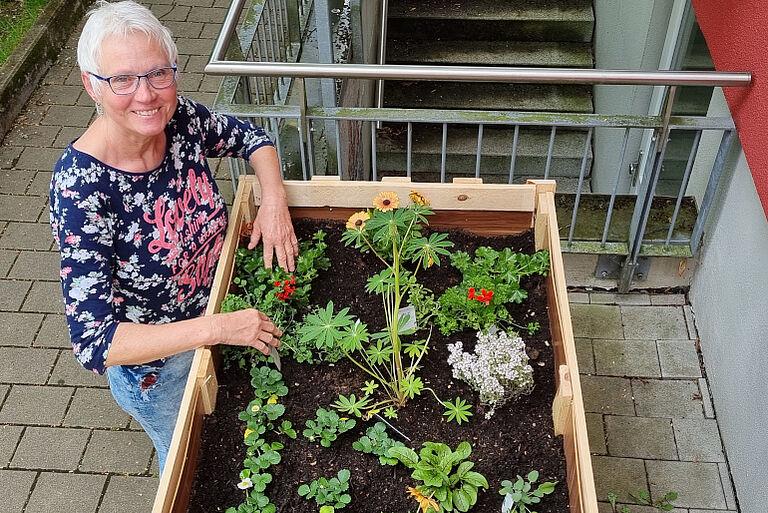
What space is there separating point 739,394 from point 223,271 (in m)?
2.09

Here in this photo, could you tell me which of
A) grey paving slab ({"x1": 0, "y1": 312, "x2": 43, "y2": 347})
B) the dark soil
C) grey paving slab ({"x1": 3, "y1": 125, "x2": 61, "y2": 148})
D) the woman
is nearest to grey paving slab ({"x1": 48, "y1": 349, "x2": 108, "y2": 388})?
grey paving slab ({"x1": 0, "y1": 312, "x2": 43, "y2": 347})

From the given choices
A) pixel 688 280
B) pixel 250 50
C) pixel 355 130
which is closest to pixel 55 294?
pixel 250 50

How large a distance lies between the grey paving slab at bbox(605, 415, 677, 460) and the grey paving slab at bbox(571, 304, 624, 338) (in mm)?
456

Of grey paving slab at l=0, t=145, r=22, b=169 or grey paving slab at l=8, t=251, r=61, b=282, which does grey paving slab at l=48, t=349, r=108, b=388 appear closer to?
grey paving slab at l=8, t=251, r=61, b=282

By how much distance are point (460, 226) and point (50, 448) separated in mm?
2072

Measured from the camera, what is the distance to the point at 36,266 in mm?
3953

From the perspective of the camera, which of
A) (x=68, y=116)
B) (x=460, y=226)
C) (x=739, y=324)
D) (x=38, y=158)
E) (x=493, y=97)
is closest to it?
(x=460, y=226)

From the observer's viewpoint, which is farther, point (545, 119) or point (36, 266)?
point (36, 266)

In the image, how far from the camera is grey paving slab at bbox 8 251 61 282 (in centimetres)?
390

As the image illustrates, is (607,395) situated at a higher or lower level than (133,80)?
lower

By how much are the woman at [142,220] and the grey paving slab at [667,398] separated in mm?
1833

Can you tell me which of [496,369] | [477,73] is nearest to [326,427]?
[496,369]

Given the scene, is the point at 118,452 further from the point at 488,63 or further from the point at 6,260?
the point at 488,63

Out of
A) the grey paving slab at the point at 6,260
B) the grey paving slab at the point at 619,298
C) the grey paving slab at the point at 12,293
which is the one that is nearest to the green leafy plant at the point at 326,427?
the grey paving slab at the point at 619,298
